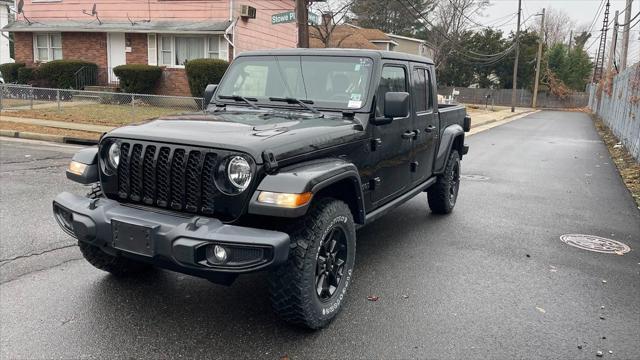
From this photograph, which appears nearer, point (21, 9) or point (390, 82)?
point (390, 82)

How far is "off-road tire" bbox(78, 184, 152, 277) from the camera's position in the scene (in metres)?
3.91

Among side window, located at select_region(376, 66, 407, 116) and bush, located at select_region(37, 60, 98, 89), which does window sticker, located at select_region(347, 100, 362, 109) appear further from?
bush, located at select_region(37, 60, 98, 89)

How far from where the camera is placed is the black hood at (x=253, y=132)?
330 centimetres

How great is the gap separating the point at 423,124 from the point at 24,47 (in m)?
23.7

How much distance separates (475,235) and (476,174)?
15.6 ft

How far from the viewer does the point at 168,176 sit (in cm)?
337

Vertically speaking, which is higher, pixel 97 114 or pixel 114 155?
pixel 114 155

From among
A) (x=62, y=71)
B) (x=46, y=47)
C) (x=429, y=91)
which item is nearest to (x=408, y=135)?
(x=429, y=91)

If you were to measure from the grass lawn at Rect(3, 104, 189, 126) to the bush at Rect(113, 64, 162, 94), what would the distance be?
8.76ft

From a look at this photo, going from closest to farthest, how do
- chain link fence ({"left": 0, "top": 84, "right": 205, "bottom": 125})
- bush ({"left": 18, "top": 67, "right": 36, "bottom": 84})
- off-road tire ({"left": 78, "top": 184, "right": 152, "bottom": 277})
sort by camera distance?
off-road tire ({"left": 78, "top": 184, "right": 152, "bottom": 277}) → chain link fence ({"left": 0, "top": 84, "right": 205, "bottom": 125}) → bush ({"left": 18, "top": 67, "right": 36, "bottom": 84})

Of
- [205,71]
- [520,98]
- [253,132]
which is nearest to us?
[253,132]

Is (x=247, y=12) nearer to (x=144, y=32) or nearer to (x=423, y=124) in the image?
(x=144, y=32)

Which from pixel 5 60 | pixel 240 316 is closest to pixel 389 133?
pixel 240 316

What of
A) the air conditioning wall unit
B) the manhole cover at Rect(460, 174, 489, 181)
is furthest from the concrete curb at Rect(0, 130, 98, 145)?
the air conditioning wall unit
